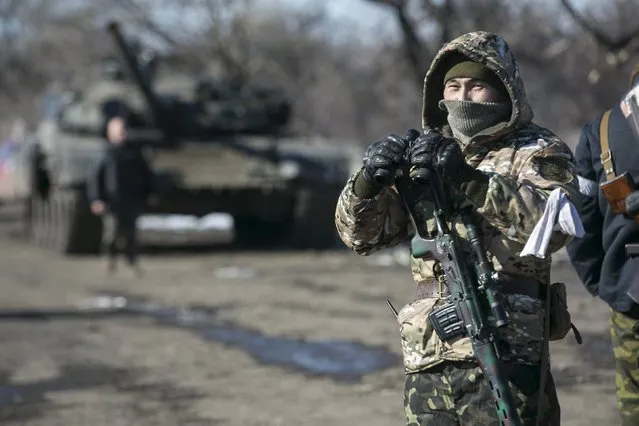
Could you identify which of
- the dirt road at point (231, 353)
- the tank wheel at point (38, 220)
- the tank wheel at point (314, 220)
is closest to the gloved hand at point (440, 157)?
the dirt road at point (231, 353)

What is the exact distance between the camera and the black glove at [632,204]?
4148mm

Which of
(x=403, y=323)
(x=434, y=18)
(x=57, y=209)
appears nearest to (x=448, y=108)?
(x=403, y=323)

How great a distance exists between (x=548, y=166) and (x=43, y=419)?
13.4 ft

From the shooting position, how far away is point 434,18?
14.6 m

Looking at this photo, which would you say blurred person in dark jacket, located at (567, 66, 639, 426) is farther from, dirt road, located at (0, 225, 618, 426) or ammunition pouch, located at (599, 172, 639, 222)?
dirt road, located at (0, 225, 618, 426)

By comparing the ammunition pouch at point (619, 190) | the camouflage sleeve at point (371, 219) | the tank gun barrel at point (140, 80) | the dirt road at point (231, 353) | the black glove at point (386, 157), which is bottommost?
the dirt road at point (231, 353)

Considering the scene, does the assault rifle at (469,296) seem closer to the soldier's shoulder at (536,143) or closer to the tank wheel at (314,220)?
the soldier's shoulder at (536,143)

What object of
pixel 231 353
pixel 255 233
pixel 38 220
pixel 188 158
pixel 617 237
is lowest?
pixel 231 353

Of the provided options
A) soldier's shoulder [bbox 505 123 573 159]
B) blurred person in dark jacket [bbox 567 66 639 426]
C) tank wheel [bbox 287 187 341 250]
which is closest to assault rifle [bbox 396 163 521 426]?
soldier's shoulder [bbox 505 123 573 159]

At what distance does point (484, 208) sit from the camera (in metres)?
3.45

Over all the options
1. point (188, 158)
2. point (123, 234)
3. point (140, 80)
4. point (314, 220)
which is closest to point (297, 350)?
point (123, 234)

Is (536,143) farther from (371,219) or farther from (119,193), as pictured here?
(119,193)

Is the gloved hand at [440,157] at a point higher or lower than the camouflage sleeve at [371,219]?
higher

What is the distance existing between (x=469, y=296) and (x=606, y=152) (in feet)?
3.66
